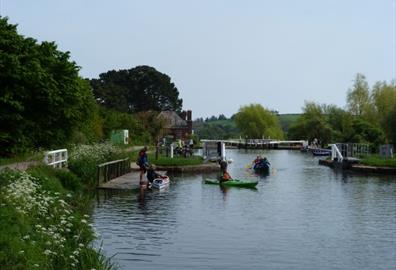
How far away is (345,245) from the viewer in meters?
20.8

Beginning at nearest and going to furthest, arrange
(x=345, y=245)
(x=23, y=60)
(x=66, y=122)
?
1. (x=345, y=245)
2. (x=23, y=60)
3. (x=66, y=122)

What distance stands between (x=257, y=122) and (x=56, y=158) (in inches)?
4295

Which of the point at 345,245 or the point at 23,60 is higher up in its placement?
the point at 23,60

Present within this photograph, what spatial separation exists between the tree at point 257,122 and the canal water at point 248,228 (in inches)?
3880

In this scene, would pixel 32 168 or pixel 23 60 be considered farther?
pixel 23 60

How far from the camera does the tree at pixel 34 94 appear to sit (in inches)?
1166

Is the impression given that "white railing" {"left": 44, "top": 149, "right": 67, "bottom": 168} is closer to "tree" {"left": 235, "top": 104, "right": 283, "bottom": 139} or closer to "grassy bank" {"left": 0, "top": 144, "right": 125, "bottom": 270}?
"grassy bank" {"left": 0, "top": 144, "right": 125, "bottom": 270}

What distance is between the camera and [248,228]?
23656 millimetres

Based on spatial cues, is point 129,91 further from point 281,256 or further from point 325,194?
point 281,256

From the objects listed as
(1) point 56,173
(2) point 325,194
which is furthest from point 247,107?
(1) point 56,173

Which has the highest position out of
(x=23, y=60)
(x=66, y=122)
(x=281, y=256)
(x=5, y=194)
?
(x=23, y=60)

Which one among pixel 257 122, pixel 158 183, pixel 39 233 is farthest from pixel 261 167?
pixel 257 122

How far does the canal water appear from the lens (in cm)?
1847

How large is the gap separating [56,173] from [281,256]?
40.8ft
